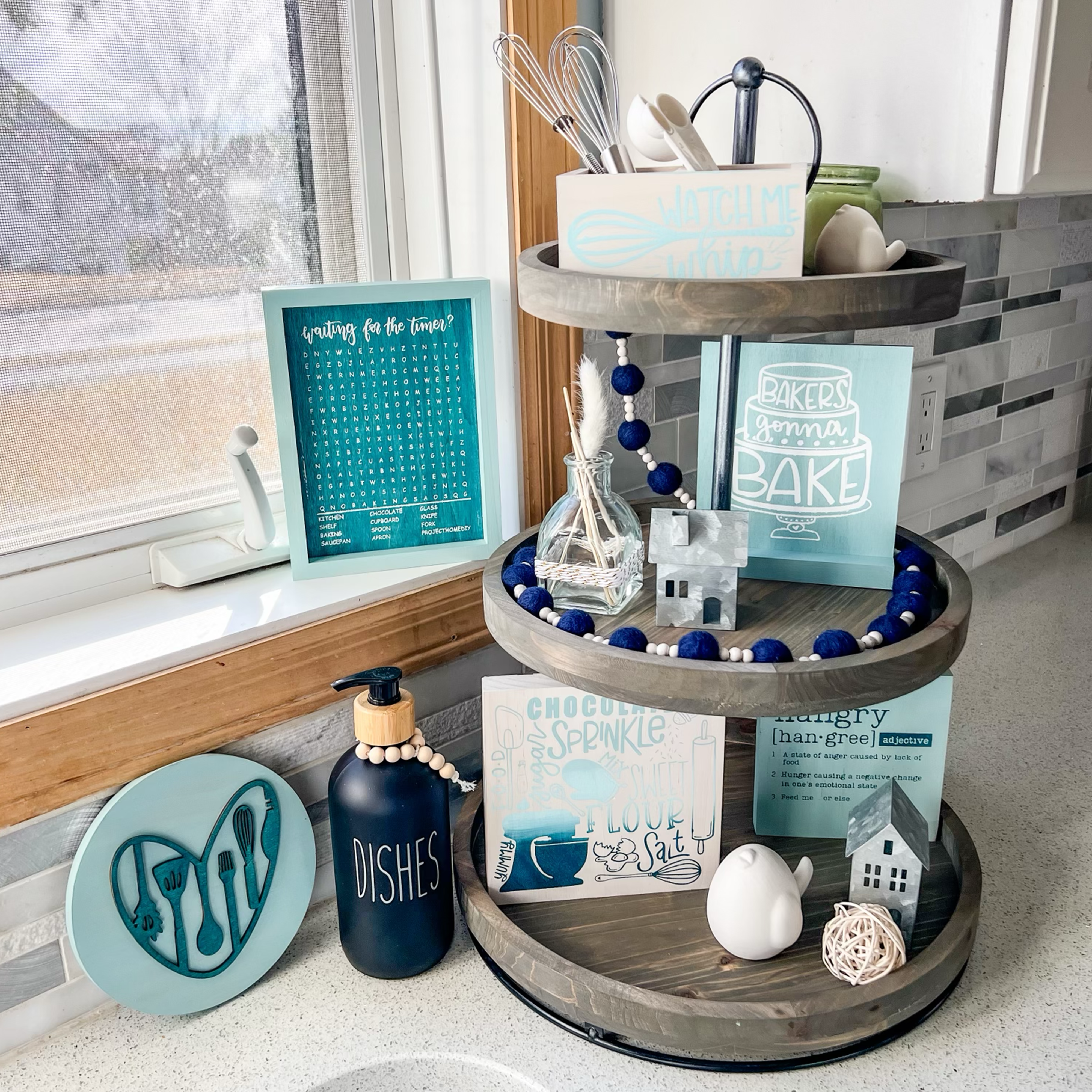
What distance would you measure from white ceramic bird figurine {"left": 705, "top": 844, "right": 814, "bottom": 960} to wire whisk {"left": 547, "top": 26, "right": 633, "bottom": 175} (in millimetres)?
523

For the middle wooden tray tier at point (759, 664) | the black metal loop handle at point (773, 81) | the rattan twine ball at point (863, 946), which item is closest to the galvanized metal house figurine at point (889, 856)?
the rattan twine ball at point (863, 946)

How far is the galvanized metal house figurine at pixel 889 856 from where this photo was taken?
82 cm

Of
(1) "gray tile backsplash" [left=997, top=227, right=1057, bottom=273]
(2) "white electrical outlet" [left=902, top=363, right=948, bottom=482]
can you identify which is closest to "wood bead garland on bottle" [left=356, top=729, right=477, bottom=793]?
(2) "white electrical outlet" [left=902, top=363, right=948, bottom=482]

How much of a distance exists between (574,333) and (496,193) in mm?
152

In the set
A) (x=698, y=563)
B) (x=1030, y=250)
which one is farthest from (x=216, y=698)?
(x=1030, y=250)

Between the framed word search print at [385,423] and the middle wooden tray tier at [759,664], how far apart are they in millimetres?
176

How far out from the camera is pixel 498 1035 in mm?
813

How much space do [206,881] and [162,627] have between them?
21 centimetres

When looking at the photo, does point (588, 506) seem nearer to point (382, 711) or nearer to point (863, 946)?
point (382, 711)

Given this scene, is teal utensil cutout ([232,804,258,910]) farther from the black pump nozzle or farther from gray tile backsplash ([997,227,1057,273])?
gray tile backsplash ([997,227,1057,273])

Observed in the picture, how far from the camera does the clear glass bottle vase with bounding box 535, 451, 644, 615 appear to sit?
85 cm

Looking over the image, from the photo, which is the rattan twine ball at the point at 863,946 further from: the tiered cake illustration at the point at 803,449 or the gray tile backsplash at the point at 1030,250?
the gray tile backsplash at the point at 1030,250

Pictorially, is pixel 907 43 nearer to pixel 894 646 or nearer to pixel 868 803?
pixel 894 646

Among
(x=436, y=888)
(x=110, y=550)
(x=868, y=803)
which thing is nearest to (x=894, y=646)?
(x=868, y=803)
